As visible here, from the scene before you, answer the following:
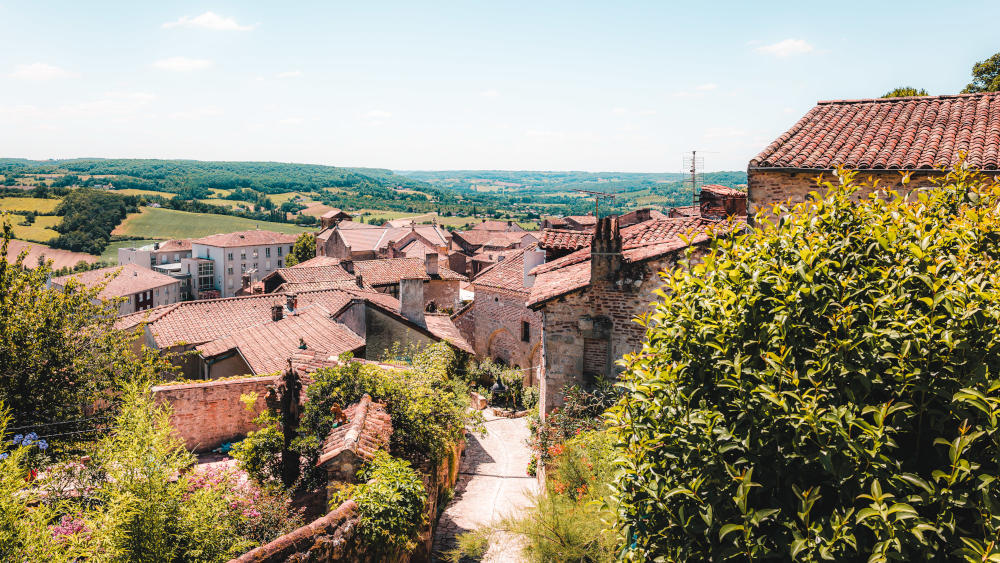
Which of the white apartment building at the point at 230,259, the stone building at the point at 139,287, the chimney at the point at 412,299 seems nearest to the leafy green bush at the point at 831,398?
the chimney at the point at 412,299

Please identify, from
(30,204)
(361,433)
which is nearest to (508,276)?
(361,433)

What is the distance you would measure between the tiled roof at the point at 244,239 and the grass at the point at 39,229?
135ft

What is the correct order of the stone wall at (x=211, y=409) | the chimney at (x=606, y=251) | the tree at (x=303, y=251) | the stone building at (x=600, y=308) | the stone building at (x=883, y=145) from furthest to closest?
the tree at (x=303, y=251) → the stone wall at (x=211, y=409) → the stone building at (x=600, y=308) → the chimney at (x=606, y=251) → the stone building at (x=883, y=145)

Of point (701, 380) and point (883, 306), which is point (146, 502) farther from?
point (883, 306)

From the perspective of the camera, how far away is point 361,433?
9.64 m

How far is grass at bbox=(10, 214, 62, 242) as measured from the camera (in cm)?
11650

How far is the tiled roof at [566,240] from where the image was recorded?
2036 centimetres

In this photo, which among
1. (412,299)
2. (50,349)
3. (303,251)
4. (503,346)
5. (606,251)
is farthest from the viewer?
(303,251)

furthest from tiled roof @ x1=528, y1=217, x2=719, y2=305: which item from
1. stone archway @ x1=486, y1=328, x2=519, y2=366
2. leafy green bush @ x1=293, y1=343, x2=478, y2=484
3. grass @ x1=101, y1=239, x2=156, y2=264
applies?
grass @ x1=101, y1=239, x2=156, y2=264

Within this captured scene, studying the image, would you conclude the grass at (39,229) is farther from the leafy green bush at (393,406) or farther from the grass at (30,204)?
the leafy green bush at (393,406)

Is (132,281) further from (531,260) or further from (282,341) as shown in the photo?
(282,341)

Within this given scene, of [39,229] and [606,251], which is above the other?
[606,251]

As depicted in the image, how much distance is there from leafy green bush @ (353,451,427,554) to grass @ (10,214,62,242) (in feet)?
451

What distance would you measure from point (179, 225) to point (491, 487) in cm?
15794
